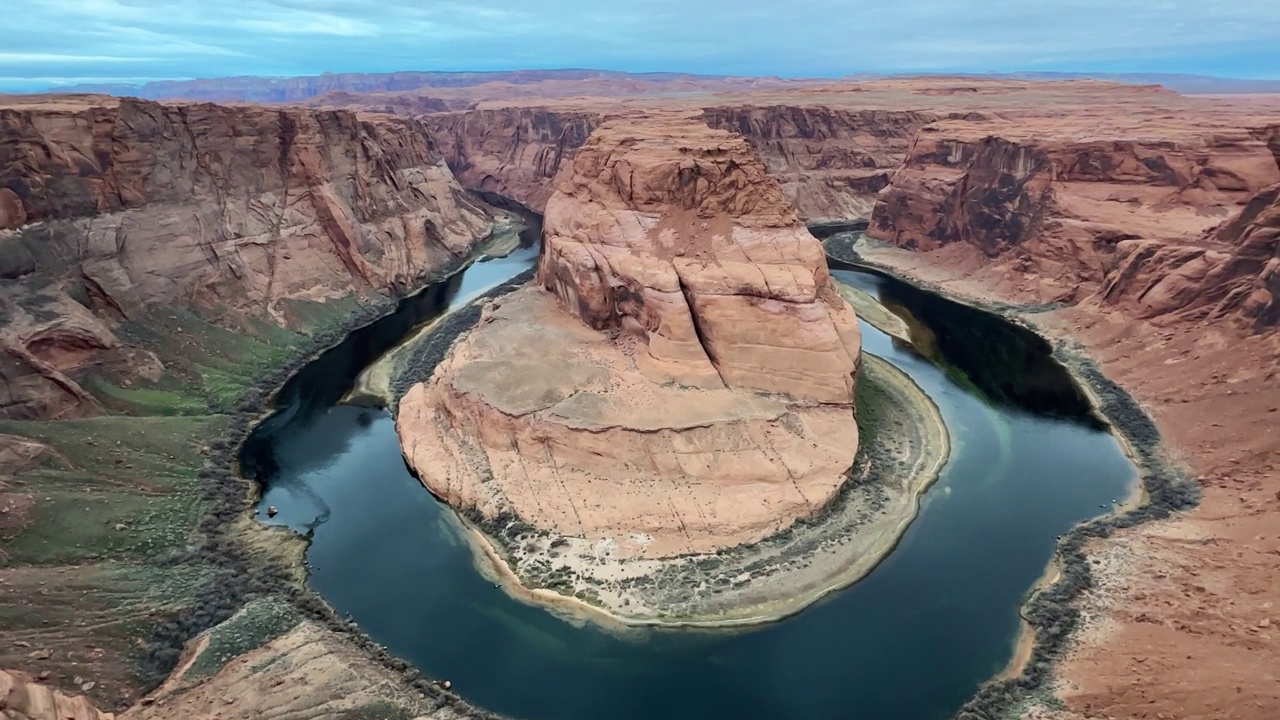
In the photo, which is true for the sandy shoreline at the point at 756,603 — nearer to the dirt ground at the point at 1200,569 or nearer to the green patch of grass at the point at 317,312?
the dirt ground at the point at 1200,569

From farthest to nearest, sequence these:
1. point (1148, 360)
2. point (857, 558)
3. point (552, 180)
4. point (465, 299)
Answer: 1. point (552, 180)
2. point (465, 299)
3. point (1148, 360)
4. point (857, 558)

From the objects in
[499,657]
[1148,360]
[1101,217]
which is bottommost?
[499,657]

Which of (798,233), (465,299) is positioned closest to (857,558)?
(798,233)

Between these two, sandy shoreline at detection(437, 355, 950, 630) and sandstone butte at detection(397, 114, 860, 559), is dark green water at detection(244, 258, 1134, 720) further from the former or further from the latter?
sandstone butte at detection(397, 114, 860, 559)

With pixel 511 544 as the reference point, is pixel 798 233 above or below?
above

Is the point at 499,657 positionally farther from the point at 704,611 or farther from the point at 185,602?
the point at 185,602

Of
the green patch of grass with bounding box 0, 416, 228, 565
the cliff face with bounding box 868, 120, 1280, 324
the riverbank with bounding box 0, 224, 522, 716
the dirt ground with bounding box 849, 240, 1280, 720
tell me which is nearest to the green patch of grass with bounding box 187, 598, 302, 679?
the riverbank with bounding box 0, 224, 522, 716

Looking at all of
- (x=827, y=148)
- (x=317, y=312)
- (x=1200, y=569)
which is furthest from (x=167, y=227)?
(x=827, y=148)

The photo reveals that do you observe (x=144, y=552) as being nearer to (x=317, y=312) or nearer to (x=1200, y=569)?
(x=317, y=312)
